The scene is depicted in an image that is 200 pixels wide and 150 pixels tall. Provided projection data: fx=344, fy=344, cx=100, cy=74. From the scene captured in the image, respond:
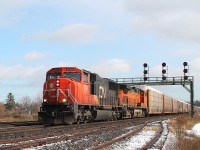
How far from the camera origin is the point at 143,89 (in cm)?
4525

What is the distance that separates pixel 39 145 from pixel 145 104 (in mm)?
33148

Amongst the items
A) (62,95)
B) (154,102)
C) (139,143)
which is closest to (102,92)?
(62,95)

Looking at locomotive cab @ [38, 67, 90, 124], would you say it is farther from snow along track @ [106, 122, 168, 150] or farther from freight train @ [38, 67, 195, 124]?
snow along track @ [106, 122, 168, 150]

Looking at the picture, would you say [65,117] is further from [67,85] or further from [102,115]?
[102,115]

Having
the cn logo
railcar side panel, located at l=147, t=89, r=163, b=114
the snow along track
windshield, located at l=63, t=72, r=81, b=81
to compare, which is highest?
windshield, located at l=63, t=72, r=81, b=81

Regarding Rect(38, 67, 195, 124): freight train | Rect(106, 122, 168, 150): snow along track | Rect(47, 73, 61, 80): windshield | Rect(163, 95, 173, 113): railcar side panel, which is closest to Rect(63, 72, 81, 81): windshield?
Rect(38, 67, 195, 124): freight train

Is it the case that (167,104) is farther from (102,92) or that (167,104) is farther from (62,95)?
(62,95)

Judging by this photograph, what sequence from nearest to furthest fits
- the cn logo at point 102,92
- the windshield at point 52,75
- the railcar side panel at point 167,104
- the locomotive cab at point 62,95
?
the locomotive cab at point 62,95 → the windshield at point 52,75 → the cn logo at point 102,92 → the railcar side panel at point 167,104

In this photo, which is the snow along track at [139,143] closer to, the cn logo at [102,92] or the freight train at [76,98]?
the freight train at [76,98]

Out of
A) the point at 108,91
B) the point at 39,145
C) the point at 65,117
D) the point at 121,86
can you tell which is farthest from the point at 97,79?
the point at 39,145

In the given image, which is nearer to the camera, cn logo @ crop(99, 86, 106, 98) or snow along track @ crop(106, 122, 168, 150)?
snow along track @ crop(106, 122, 168, 150)

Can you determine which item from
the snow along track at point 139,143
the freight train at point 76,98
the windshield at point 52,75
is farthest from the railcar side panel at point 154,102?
the snow along track at point 139,143

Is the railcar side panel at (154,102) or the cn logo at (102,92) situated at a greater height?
the cn logo at (102,92)

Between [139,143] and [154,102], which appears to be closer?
[139,143]
